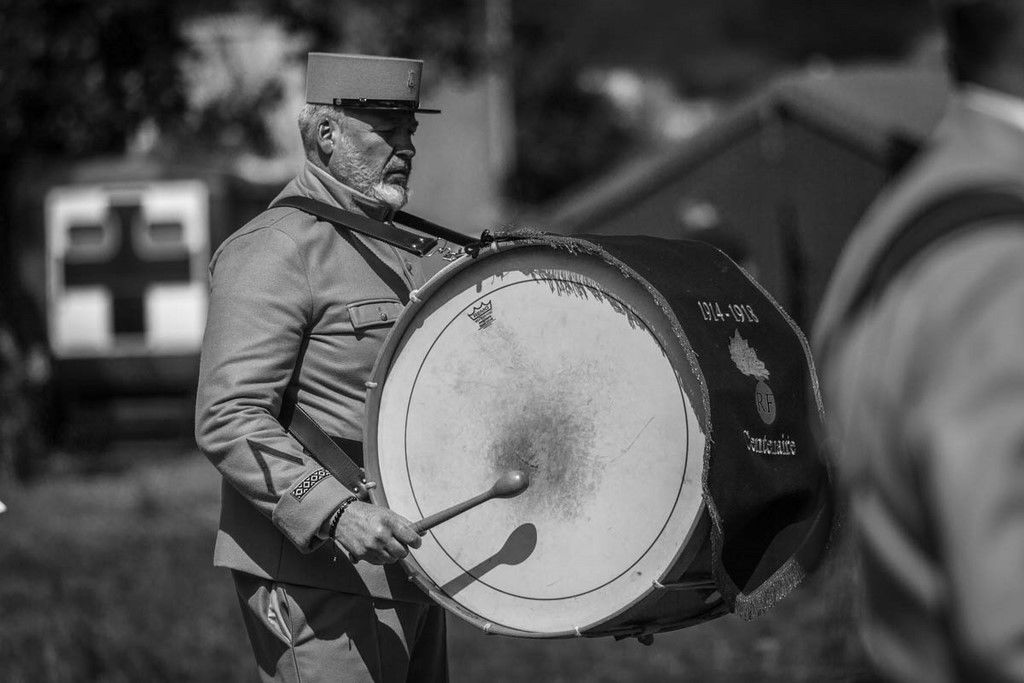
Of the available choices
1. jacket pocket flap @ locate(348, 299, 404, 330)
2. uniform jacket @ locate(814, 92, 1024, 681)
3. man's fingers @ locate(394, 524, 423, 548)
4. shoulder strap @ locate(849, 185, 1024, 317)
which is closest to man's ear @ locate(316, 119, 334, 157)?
jacket pocket flap @ locate(348, 299, 404, 330)

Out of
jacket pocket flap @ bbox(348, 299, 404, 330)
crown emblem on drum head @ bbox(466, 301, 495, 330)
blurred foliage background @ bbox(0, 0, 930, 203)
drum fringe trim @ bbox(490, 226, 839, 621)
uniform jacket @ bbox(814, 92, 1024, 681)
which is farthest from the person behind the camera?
blurred foliage background @ bbox(0, 0, 930, 203)

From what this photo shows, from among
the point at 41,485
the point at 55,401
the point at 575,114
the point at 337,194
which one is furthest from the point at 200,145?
the point at 575,114

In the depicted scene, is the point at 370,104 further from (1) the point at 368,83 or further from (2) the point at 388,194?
(2) the point at 388,194

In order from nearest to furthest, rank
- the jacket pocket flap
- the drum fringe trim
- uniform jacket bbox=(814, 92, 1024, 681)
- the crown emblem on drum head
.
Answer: uniform jacket bbox=(814, 92, 1024, 681), the drum fringe trim, the crown emblem on drum head, the jacket pocket flap

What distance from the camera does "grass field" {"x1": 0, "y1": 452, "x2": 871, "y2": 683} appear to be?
571 cm

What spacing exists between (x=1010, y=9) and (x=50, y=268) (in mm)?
13012

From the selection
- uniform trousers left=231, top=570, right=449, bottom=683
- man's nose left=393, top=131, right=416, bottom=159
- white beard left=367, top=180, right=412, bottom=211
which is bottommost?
uniform trousers left=231, top=570, right=449, bottom=683

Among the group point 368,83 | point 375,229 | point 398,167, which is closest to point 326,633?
point 375,229

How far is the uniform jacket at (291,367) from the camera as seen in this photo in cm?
284

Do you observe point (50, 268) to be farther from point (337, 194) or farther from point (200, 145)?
point (337, 194)

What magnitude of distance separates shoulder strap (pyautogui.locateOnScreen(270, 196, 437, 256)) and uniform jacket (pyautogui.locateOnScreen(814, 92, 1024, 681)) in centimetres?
138

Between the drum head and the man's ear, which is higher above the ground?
the man's ear

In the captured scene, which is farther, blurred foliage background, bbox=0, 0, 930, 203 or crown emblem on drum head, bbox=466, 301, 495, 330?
blurred foliage background, bbox=0, 0, 930, 203

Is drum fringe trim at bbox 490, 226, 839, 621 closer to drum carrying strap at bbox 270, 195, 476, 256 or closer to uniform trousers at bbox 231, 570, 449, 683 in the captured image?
drum carrying strap at bbox 270, 195, 476, 256
